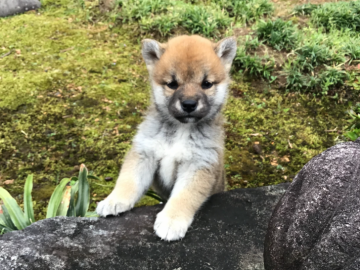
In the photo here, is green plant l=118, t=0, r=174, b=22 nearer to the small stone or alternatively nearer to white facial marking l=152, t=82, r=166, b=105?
the small stone

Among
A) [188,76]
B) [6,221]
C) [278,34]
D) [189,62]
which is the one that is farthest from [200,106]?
[278,34]

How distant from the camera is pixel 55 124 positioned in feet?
17.5

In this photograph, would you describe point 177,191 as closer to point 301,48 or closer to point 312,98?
point 312,98

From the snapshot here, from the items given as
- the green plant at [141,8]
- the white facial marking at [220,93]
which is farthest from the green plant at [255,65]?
the white facial marking at [220,93]

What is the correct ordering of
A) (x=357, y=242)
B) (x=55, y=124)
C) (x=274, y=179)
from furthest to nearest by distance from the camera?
1. (x=55, y=124)
2. (x=274, y=179)
3. (x=357, y=242)

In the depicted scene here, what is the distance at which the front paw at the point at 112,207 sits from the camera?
2873 mm

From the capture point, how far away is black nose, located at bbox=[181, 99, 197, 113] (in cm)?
295

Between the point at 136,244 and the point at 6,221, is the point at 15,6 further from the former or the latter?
the point at 136,244

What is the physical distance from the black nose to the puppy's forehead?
0.83ft

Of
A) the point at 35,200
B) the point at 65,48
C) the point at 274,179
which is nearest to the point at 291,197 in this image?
the point at 274,179

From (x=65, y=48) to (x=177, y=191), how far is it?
5314mm

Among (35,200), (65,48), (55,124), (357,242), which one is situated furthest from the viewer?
(65,48)

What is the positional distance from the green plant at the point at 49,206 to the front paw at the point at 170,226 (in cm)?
→ 110

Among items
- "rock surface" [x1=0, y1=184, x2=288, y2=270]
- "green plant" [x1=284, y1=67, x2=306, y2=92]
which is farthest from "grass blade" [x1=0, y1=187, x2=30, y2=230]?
"green plant" [x1=284, y1=67, x2=306, y2=92]
